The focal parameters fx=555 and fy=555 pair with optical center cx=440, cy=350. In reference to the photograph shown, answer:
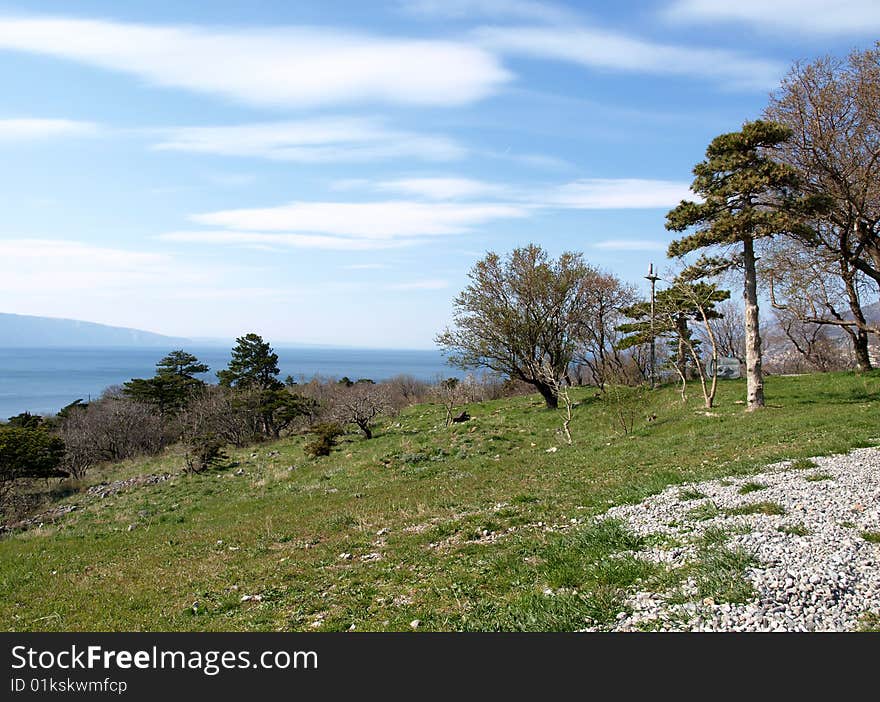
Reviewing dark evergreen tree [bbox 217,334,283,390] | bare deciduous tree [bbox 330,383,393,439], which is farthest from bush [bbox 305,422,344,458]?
dark evergreen tree [bbox 217,334,283,390]

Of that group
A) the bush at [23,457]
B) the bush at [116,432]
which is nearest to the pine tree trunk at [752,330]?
the bush at [23,457]

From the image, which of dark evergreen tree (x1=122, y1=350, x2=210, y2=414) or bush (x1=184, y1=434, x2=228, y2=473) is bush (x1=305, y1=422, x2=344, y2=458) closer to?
bush (x1=184, y1=434, x2=228, y2=473)

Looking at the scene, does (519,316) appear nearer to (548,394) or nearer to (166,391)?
(548,394)

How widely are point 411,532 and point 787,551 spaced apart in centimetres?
647

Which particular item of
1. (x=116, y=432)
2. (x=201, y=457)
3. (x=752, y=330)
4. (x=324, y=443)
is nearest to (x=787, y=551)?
(x=752, y=330)

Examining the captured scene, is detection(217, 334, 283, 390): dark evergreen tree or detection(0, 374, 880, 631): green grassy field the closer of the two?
detection(0, 374, 880, 631): green grassy field

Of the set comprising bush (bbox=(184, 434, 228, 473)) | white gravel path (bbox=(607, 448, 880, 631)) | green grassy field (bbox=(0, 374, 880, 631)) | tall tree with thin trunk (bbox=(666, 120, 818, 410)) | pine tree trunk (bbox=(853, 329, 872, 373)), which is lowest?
bush (bbox=(184, 434, 228, 473))

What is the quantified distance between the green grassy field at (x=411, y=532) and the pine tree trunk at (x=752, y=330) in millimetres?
852

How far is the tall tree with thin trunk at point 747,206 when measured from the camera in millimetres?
19234

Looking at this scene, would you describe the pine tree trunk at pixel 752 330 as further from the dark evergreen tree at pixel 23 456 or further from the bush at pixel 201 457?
the dark evergreen tree at pixel 23 456

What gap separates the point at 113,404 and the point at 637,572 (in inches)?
2109

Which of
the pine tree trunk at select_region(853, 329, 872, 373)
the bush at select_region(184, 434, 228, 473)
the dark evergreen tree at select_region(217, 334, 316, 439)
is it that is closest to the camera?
the pine tree trunk at select_region(853, 329, 872, 373)

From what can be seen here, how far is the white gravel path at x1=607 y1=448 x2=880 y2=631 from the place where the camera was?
4.78m
